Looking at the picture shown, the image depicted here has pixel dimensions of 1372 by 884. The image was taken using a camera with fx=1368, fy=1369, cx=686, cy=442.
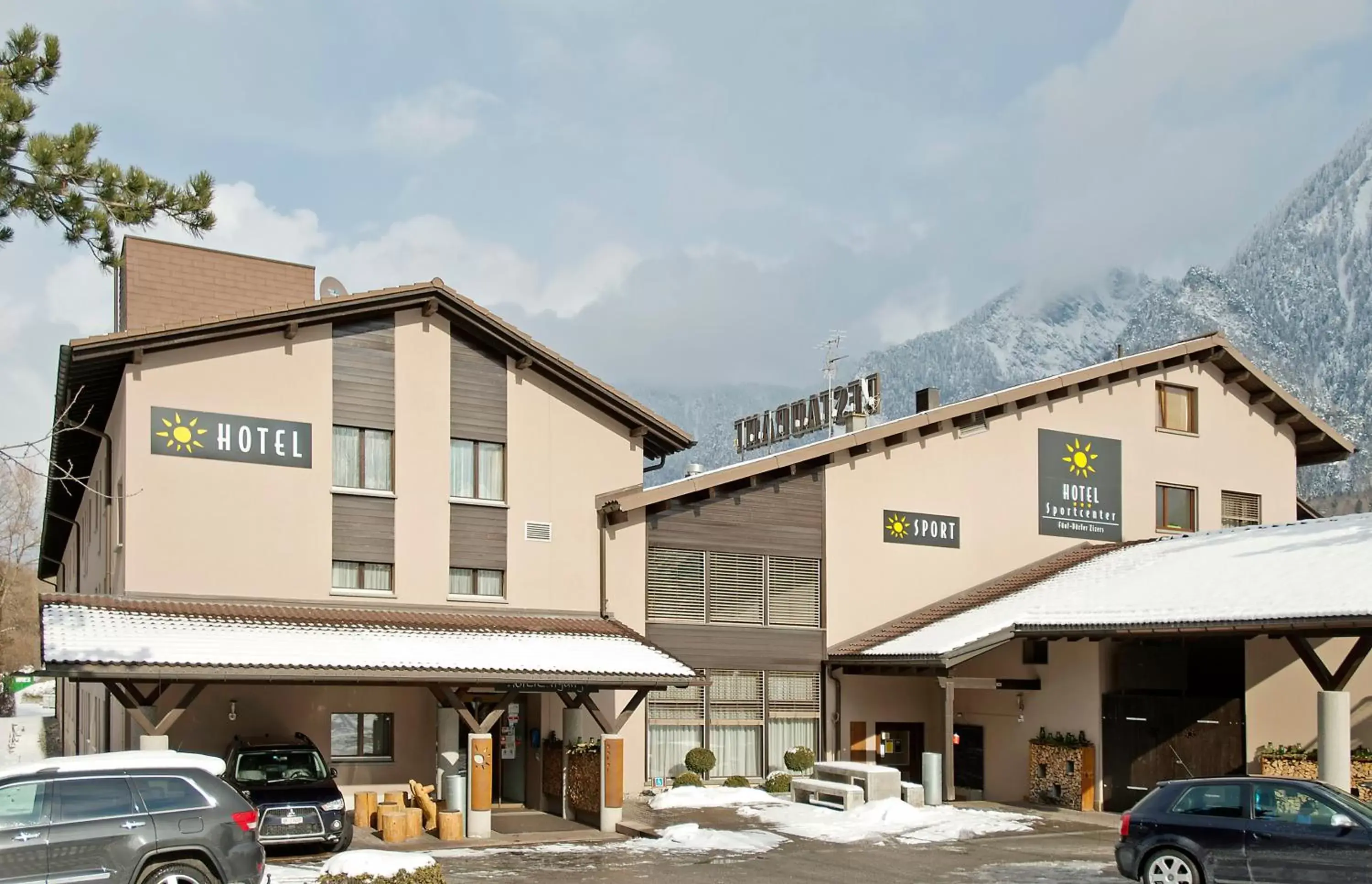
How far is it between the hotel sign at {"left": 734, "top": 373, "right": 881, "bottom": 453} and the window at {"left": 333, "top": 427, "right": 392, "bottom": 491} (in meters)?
12.4

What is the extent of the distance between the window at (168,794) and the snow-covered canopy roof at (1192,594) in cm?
1607

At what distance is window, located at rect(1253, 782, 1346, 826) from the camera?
15.5 meters

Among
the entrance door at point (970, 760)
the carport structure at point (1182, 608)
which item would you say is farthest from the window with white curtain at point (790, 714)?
the entrance door at point (970, 760)

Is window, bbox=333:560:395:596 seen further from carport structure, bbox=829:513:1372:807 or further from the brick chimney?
carport structure, bbox=829:513:1372:807

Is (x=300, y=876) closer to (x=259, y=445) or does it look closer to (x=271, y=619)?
(x=271, y=619)

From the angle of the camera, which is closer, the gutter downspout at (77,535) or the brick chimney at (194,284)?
the brick chimney at (194,284)

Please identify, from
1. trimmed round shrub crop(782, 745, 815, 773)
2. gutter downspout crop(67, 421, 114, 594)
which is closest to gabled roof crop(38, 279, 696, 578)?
gutter downspout crop(67, 421, 114, 594)

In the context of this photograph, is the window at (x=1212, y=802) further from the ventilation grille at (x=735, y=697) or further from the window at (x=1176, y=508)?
the window at (x=1176, y=508)

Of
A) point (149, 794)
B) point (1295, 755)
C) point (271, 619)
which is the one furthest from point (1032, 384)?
point (149, 794)

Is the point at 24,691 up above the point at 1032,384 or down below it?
below

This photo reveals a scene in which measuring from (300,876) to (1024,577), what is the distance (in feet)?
64.1

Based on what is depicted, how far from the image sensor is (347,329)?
25672mm

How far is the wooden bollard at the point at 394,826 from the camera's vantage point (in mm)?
21859

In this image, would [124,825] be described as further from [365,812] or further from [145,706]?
[365,812]
